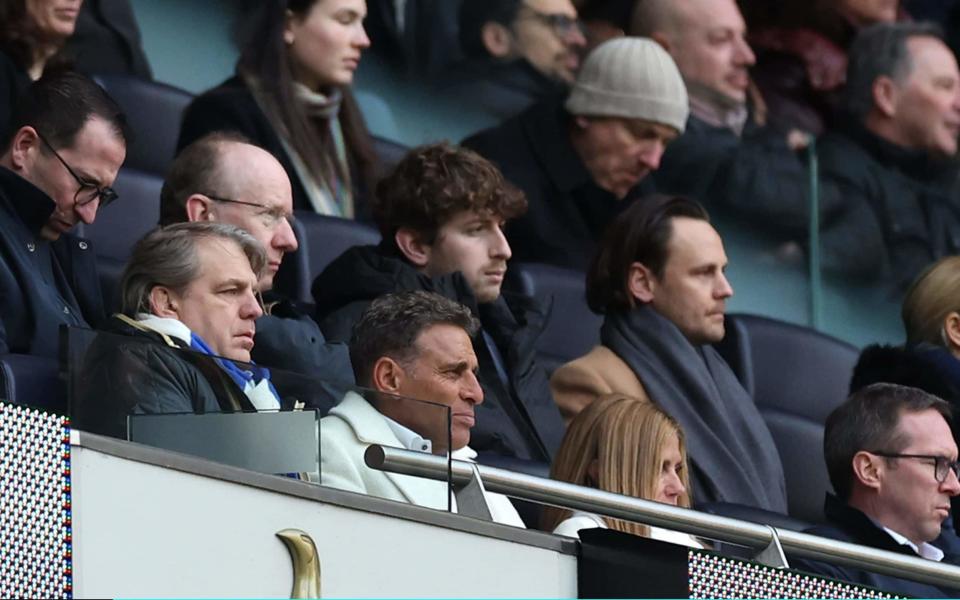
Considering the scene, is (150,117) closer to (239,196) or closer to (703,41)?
(239,196)

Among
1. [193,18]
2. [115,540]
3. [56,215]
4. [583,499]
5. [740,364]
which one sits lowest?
[115,540]

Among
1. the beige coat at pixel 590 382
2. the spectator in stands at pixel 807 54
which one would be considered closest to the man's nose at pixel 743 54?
the spectator in stands at pixel 807 54

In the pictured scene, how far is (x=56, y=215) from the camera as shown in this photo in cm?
520

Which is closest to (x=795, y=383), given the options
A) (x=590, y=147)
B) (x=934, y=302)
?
(x=590, y=147)

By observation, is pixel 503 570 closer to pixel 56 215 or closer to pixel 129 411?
pixel 129 411

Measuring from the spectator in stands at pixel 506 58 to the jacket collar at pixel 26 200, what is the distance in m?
3.05

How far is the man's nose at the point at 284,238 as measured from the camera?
17.6 ft

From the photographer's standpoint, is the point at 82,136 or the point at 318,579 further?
the point at 82,136

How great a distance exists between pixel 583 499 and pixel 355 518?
1.37 ft

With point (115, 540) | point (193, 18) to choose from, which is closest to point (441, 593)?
point (115, 540)

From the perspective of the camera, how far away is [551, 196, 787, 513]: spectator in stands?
611 cm

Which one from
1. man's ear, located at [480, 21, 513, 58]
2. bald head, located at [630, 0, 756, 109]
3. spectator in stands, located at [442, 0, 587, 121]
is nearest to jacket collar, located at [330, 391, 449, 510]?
spectator in stands, located at [442, 0, 587, 121]

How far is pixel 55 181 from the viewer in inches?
204

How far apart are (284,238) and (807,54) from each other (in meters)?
3.90
